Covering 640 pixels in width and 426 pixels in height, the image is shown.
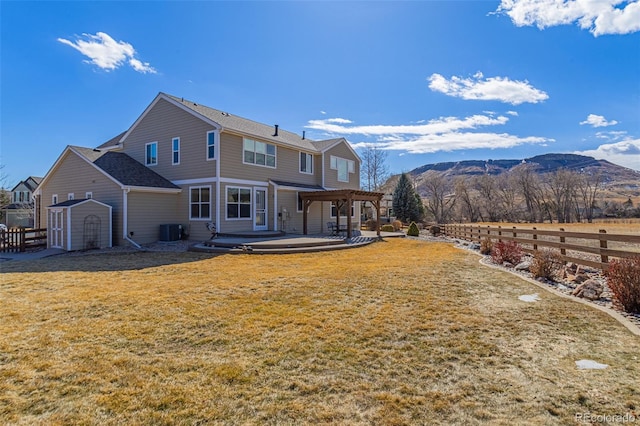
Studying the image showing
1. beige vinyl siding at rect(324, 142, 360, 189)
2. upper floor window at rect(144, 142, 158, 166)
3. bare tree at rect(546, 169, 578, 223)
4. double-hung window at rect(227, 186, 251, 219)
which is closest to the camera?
double-hung window at rect(227, 186, 251, 219)

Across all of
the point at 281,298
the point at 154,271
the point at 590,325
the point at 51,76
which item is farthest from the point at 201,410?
the point at 51,76

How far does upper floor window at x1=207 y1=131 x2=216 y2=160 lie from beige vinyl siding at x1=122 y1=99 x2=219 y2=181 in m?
0.20

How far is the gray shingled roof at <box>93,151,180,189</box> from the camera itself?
15602 millimetres

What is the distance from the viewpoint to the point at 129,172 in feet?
54.0

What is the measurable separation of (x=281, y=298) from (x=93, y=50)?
18.1 metres

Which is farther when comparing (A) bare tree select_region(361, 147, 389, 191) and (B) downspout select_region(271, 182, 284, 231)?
(A) bare tree select_region(361, 147, 389, 191)

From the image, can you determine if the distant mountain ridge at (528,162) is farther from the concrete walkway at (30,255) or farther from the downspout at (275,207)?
the concrete walkway at (30,255)

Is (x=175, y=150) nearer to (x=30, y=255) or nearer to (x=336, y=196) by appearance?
(x=30, y=255)

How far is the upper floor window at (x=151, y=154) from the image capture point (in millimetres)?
18309

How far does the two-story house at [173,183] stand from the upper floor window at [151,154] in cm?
6

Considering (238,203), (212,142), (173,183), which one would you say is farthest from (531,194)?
(173,183)

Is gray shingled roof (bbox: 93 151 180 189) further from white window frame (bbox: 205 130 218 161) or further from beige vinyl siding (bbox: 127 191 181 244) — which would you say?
white window frame (bbox: 205 130 218 161)

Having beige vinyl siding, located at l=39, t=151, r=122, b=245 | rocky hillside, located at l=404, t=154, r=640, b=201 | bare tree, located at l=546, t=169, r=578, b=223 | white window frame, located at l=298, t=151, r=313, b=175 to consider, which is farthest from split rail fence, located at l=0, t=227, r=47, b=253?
rocky hillside, located at l=404, t=154, r=640, b=201

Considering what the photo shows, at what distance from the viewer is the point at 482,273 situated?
341 inches
